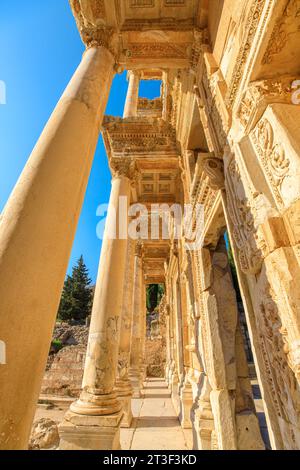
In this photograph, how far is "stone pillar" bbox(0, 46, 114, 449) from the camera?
6.06 ft

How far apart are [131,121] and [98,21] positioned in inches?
169

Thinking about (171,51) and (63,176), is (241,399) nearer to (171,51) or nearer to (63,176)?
(63,176)

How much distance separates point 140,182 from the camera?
446 inches

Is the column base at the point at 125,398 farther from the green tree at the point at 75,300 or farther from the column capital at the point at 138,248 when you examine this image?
the green tree at the point at 75,300

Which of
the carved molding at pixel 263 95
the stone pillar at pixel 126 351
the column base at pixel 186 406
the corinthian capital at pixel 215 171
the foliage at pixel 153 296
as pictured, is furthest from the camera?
the foliage at pixel 153 296

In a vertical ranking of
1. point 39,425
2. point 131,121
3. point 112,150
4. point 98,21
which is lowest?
point 39,425

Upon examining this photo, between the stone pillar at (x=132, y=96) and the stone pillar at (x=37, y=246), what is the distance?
8523 millimetres

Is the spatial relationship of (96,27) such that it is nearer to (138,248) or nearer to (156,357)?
(138,248)

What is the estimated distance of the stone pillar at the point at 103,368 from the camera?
415 cm

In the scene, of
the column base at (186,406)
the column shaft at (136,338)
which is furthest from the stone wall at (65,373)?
the column base at (186,406)

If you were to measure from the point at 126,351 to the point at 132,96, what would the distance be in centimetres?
1218

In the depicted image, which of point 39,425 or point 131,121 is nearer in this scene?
point 39,425
